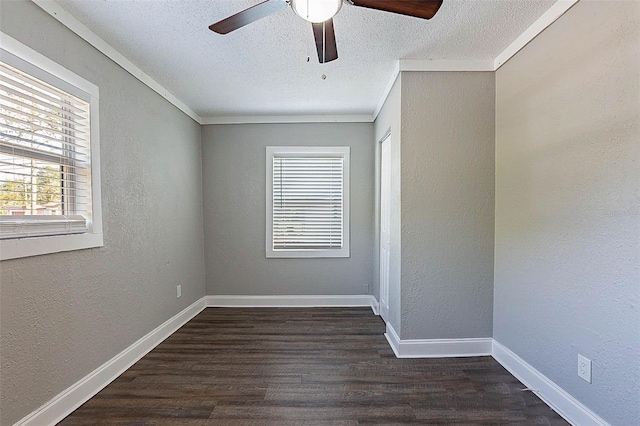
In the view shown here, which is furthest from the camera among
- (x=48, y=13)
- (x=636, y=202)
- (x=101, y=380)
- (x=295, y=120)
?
(x=295, y=120)

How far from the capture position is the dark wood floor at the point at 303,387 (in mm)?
1886

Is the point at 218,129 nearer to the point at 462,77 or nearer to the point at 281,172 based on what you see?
the point at 281,172

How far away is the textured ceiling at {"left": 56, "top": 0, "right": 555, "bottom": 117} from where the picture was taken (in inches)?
75.1

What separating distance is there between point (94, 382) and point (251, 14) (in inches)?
99.3

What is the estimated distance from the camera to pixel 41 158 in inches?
71.7

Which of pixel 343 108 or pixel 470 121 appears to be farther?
pixel 343 108

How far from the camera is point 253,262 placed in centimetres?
405

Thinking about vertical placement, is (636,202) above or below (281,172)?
below

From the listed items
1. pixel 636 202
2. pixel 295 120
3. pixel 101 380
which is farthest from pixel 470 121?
pixel 101 380

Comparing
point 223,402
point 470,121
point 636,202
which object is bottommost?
point 223,402

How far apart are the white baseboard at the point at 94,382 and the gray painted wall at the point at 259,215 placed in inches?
43.2

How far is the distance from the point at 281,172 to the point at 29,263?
2.72 meters

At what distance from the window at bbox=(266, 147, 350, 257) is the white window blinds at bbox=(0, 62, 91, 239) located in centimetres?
218

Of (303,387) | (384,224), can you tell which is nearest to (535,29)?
(384,224)
